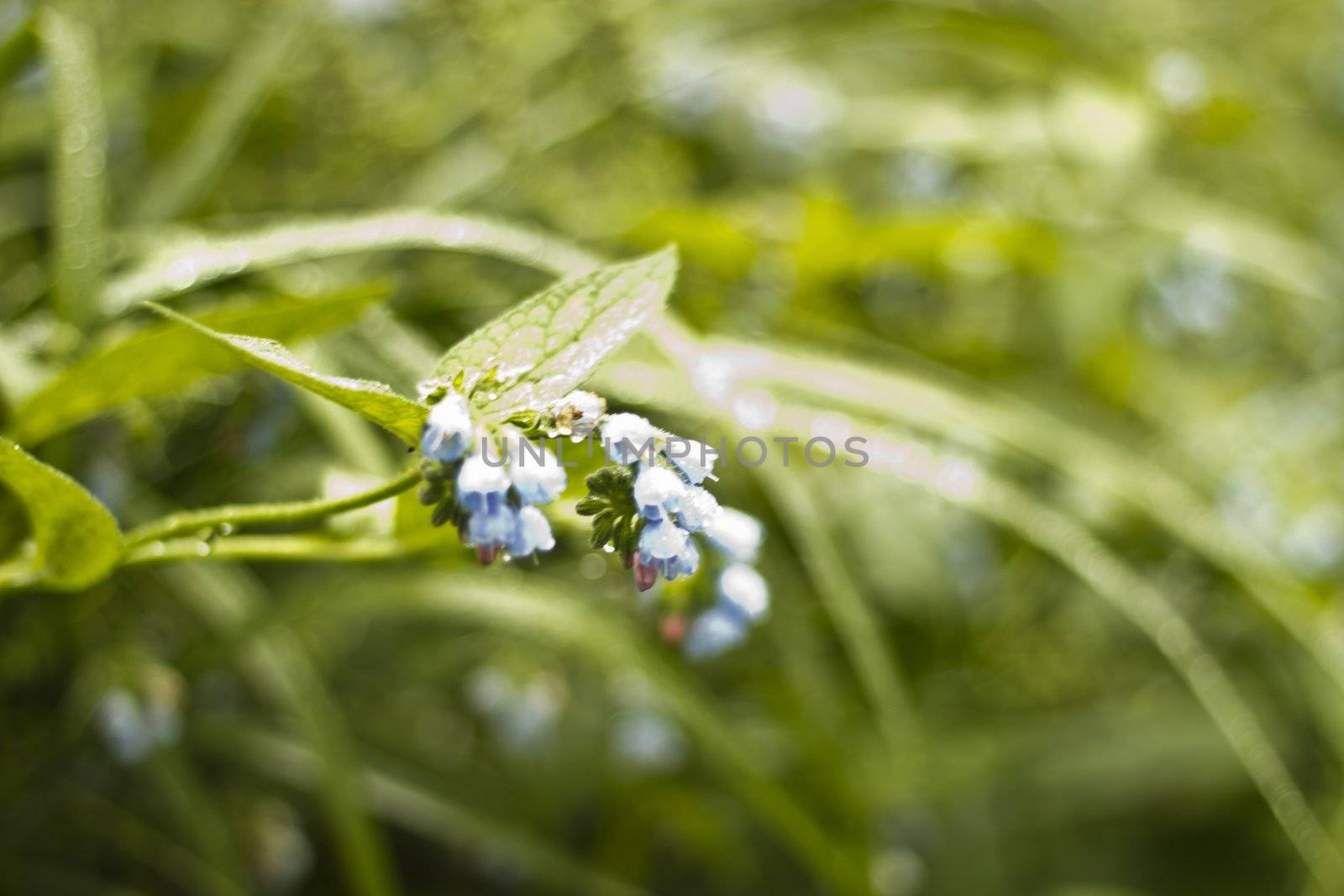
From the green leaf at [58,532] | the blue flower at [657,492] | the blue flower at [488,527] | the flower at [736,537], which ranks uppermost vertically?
the flower at [736,537]

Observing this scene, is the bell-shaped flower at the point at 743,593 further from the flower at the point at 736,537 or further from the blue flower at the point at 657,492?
the blue flower at the point at 657,492

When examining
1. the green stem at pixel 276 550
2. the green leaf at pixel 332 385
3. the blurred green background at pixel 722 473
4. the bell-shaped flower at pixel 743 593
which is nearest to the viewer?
the green leaf at pixel 332 385

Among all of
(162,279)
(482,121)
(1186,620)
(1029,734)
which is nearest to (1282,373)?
(1186,620)

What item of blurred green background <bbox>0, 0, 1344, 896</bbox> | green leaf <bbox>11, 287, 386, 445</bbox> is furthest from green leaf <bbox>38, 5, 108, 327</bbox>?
green leaf <bbox>11, 287, 386, 445</bbox>

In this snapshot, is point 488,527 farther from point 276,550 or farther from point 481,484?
point 276,550

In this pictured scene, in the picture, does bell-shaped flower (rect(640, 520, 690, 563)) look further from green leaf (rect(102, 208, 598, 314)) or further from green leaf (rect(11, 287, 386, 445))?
green leaf (rect(102, 208, 598, 314))

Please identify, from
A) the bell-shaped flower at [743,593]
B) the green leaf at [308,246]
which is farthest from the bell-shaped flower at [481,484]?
the green leaf at [308,246]

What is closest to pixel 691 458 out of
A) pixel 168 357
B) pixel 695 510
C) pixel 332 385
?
pixel 695 510
